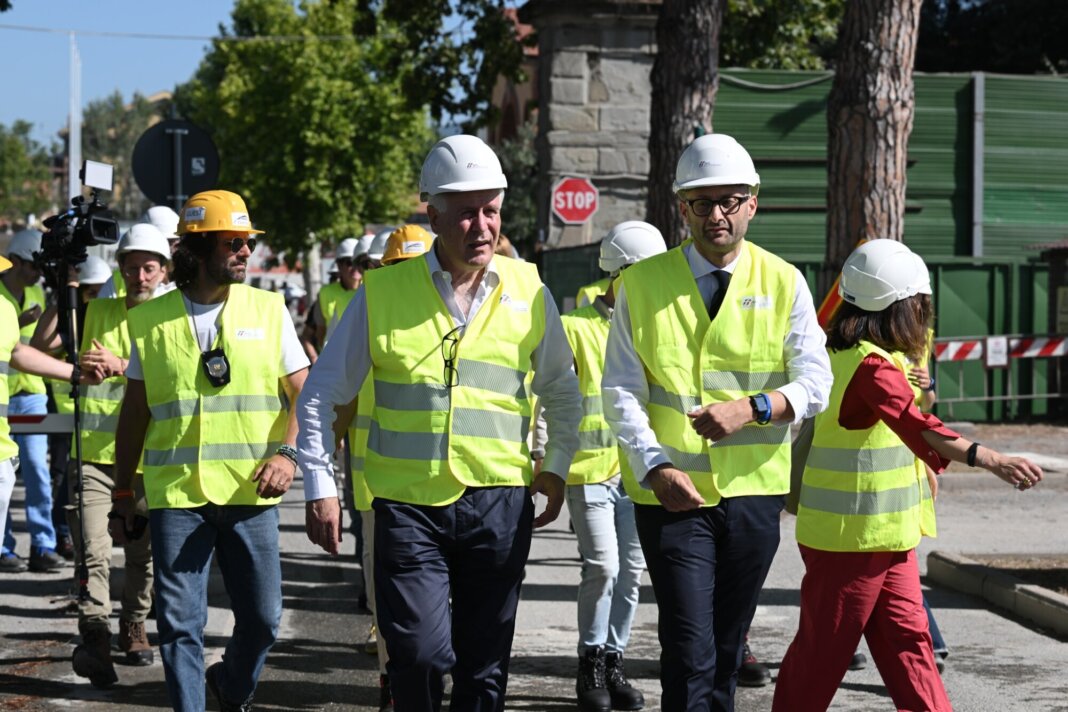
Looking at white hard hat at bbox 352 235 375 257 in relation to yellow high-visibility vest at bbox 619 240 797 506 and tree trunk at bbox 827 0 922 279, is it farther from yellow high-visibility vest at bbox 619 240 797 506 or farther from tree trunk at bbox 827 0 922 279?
yellow high-visibility vest at bbox 619 240 797 506

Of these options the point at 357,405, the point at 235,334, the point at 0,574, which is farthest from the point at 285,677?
the point at 0,574

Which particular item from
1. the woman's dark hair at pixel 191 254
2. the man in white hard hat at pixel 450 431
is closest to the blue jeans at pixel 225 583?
the woman's dark hair at pixel 191 254

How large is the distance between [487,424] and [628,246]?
2.78 meters

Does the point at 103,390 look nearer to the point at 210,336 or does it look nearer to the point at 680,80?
the point at 210,336

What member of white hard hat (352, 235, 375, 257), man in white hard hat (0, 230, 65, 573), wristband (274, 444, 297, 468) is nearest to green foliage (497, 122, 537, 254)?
man in white hard hat (0, 230, 65, 573)

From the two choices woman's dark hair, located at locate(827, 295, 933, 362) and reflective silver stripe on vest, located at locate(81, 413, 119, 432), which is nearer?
woman's dark hair, located at locate(827, 295, 933, 362)

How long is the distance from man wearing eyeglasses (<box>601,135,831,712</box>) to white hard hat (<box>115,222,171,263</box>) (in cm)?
344

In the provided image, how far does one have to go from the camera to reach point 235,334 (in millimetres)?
6023

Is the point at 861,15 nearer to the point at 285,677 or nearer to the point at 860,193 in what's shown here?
the point at 860,193

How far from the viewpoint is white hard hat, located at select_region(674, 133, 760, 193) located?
5.15 m

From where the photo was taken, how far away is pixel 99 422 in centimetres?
841

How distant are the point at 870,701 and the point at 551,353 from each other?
2.79 meters

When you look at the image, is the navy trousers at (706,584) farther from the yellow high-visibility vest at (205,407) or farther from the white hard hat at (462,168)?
the yellow high-visibility vest at (205,407)

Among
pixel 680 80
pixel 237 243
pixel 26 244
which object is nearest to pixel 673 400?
pixel 237 243
